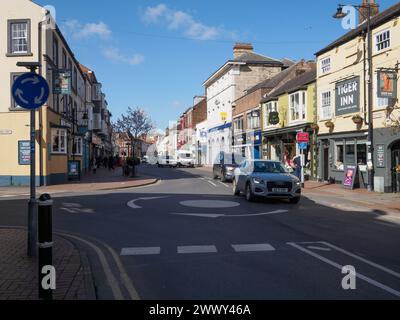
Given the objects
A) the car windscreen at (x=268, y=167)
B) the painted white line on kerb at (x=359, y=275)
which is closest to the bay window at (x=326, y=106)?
the car windscreen at (x=268, y=167)

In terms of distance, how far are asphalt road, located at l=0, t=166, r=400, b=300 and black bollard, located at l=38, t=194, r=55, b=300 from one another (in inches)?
27.5

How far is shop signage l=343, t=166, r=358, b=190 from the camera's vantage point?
21.6m

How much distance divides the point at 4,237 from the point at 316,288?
6373 mm

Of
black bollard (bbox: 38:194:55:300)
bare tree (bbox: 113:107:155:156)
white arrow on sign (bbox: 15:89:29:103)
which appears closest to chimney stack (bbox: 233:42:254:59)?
bare tree (bbox: 113:107:155:156)

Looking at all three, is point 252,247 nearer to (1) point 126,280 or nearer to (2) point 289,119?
(1) point 126,280

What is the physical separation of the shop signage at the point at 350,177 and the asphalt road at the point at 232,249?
26.0ft

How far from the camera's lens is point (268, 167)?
658 inches

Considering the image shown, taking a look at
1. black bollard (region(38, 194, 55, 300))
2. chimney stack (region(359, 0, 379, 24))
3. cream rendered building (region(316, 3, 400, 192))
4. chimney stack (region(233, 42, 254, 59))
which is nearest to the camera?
black bollard (region(38, 194, 55, 300))

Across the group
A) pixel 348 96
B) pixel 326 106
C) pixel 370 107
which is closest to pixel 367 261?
pixel 370 107

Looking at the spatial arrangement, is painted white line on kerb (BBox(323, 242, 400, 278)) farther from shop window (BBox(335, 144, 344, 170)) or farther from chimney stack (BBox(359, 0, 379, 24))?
chimney stack (BBox(359, 0, 379, 24))

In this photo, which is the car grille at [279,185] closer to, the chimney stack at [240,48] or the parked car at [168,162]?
the chimney stack at [240,48]

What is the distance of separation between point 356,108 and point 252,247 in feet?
54.6
